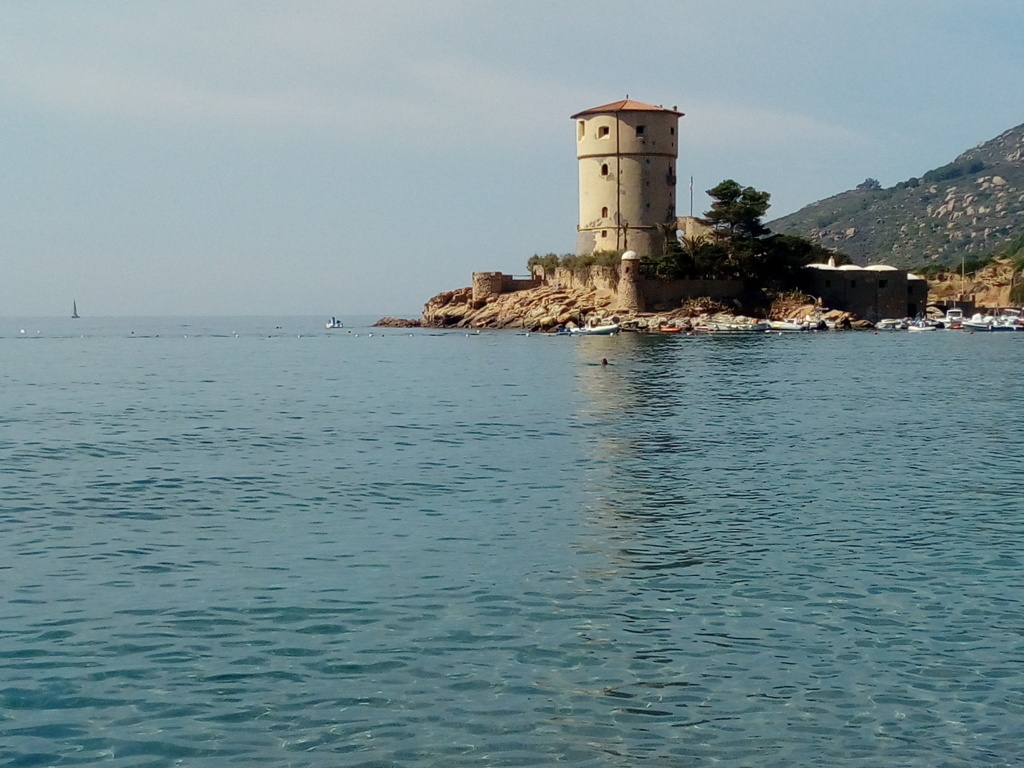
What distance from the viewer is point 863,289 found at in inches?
2699

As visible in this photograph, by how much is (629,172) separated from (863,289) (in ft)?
48.1

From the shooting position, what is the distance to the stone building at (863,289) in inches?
2680

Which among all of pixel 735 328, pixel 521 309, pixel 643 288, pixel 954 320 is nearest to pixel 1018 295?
pixel 954 320

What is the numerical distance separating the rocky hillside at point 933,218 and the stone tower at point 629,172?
71.4 m

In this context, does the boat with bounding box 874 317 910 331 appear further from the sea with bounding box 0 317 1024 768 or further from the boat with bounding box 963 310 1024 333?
the sea with bounding box 0 317 1024 768

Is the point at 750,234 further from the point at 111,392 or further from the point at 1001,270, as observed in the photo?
the point at 111,392

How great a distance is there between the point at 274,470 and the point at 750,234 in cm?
5158

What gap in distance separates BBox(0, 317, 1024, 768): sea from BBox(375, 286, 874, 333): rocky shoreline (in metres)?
40.8

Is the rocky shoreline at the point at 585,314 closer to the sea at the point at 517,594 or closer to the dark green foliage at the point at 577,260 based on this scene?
the dark green foliage at the point at 577,260

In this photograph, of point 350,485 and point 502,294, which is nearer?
point 350,485

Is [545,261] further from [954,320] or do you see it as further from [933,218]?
[933,218]

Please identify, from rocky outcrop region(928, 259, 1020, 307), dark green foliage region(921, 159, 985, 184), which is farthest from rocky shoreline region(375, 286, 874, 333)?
dark green foliage region(921, 159, 985, 184)

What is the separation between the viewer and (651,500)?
15477mm

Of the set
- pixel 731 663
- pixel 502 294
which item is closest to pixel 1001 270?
pixel 502 294
